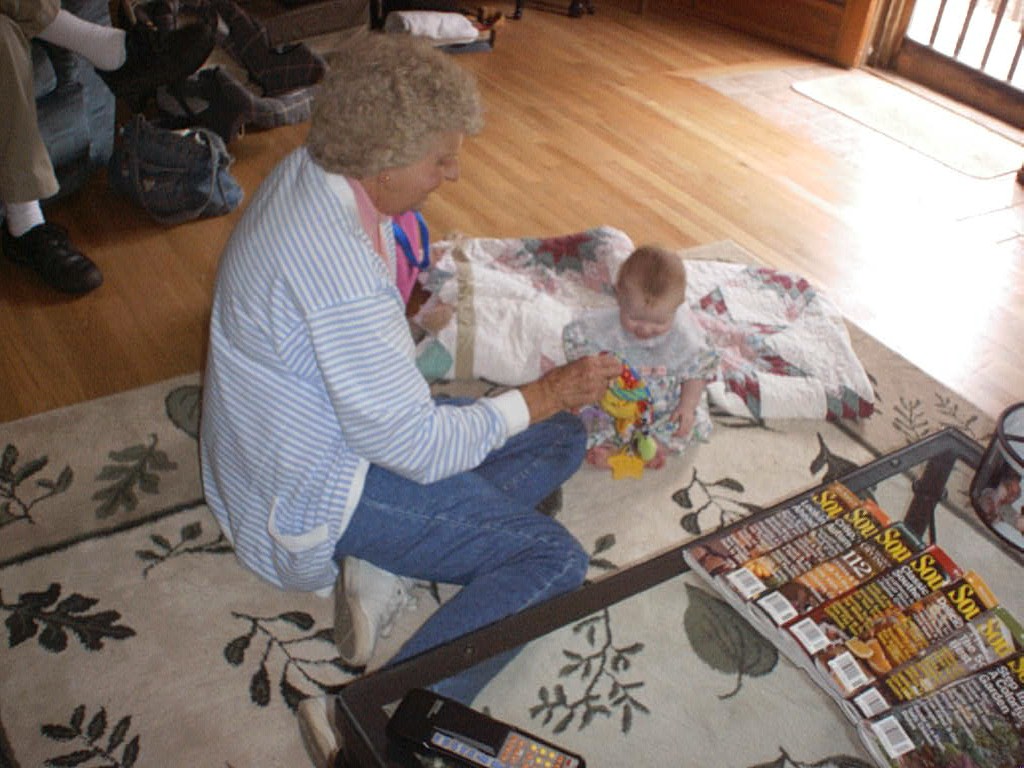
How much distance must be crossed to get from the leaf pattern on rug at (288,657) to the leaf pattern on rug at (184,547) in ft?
0.49

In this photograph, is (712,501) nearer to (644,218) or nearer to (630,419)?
(630,419)

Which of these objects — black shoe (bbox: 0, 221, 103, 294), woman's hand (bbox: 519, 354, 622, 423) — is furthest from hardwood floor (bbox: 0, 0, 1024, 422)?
woman's hand (bbox: 519, 354, 622, 423)

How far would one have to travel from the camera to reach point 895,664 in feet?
3.81

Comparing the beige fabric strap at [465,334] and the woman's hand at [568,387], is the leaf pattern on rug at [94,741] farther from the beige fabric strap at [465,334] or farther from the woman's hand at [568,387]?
the beige fabric strap at [465,334]

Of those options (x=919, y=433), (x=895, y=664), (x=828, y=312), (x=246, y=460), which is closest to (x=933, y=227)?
(x=828, y=312)

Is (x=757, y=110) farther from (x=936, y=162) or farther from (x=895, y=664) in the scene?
(x=895, y=664)

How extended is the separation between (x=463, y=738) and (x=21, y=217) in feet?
5.99

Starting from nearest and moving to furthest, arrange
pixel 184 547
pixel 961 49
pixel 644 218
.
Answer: pixel 184 547
pixel 644 218
pixel 961 49

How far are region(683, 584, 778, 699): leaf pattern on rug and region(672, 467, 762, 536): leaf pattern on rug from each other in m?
0.57

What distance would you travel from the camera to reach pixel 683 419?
6.27 feet

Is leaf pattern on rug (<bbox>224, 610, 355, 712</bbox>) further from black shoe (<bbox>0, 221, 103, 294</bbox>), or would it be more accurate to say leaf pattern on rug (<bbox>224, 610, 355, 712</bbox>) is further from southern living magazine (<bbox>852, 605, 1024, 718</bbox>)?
black shoe (<bbox>0, 221, 103, 294</bbox>)

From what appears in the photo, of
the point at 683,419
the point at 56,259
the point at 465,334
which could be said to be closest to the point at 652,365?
the point at 683,419

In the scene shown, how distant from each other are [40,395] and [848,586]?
156 cm

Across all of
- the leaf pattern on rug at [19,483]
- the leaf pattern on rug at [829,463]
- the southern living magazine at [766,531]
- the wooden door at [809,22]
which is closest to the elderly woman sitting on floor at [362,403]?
the southern living magazine at [766,531]
